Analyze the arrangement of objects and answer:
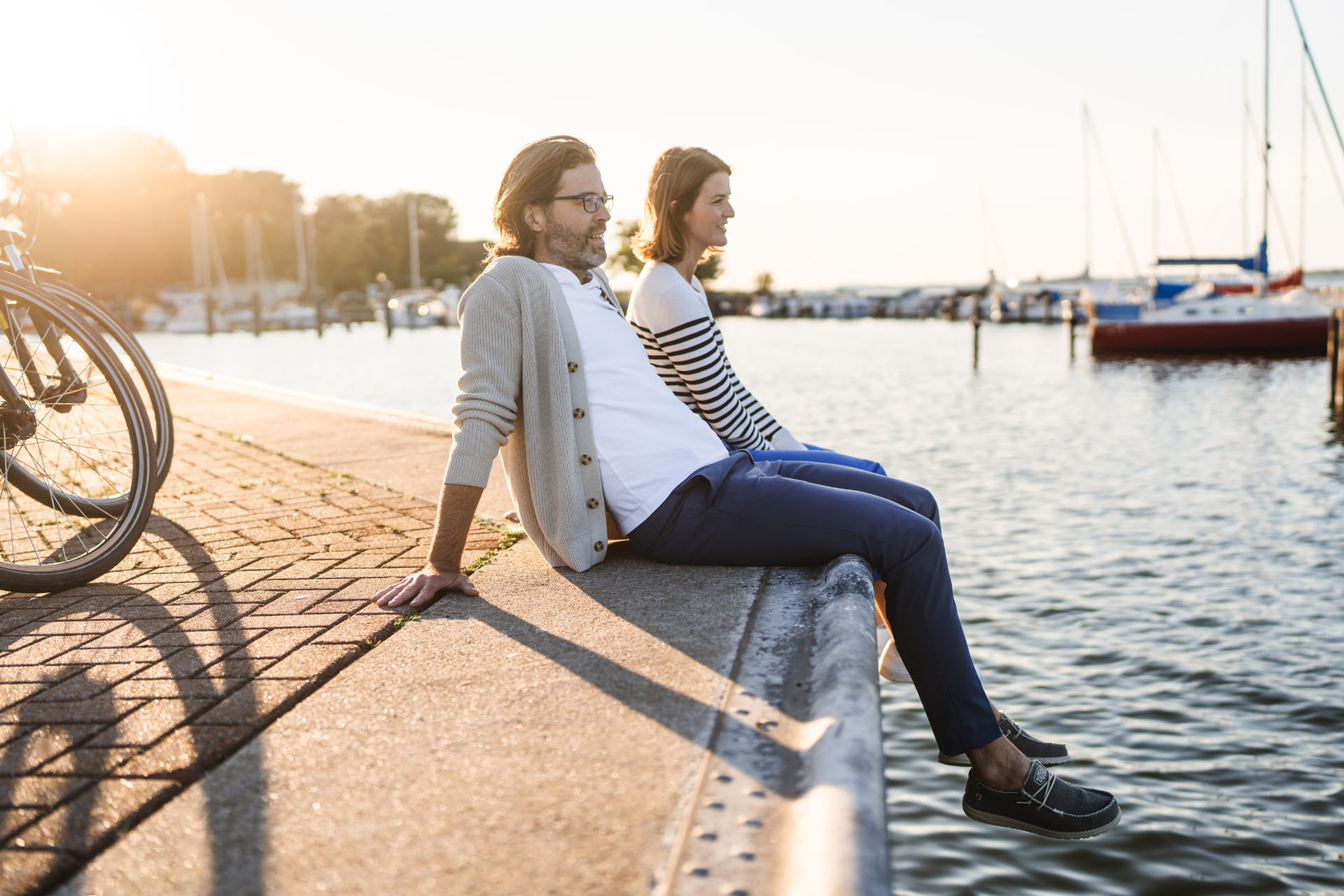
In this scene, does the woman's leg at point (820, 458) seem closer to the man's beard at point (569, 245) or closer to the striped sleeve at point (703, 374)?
the striped sleeve at point (703, 374)

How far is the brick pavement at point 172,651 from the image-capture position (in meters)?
2.08

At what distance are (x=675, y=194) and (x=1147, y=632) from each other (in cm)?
604

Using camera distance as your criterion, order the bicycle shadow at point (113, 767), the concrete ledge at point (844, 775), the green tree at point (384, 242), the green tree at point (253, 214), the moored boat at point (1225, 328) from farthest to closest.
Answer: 1. the green tree at point (384, 242)
2. the green tree at point (253, 214)
3. the moored boat at point (1225, 328)
4. the bicycle shadow at point (113, 767)
5. the concrete ledge at point (844, 775)

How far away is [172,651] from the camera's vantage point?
2951 millimetres

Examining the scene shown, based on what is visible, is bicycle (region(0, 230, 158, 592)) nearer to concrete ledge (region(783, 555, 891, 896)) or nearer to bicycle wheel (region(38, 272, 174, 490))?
bicycle wheel (region(38, 272, 174, 490))

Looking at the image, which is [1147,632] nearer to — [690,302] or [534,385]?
[690,302]

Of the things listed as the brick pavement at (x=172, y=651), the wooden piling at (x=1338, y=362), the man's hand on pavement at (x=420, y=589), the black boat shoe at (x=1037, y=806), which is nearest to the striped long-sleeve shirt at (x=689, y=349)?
the brick pavement at (x=172, y=651)

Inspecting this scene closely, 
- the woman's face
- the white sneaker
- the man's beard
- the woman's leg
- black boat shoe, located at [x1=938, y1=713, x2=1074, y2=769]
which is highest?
the woman's face

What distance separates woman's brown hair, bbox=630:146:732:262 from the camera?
161 inches

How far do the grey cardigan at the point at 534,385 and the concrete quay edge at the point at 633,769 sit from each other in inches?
13.4

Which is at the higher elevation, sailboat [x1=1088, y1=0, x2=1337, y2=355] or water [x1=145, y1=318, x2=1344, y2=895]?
sailboat [x1=1088, y1=0, x2=1337, y2=355]

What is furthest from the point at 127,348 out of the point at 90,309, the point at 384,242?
the point at 384,242

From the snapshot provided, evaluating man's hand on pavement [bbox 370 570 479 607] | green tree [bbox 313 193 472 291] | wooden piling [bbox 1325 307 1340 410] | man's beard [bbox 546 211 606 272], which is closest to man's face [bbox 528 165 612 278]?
man's beard [bbox 546 211 606 272]

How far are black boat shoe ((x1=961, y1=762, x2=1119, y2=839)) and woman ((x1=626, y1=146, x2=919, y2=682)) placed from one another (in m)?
1.25
